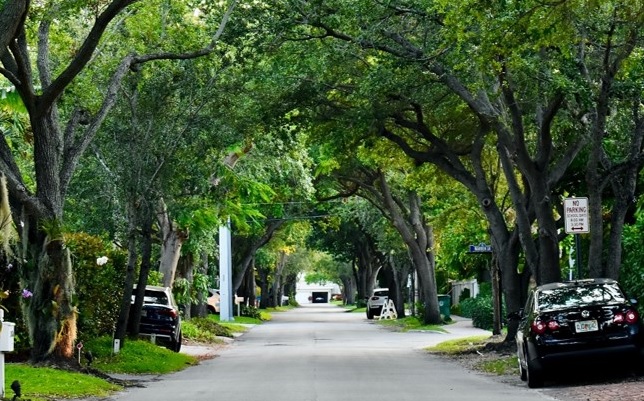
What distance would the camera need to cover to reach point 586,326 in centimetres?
1622

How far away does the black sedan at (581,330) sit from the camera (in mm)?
16125

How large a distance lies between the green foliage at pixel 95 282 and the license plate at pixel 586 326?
30.3 ft

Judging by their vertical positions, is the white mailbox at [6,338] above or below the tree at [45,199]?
below


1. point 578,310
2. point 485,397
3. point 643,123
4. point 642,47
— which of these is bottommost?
point 485,397

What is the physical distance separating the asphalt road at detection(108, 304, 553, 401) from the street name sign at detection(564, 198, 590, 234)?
2833 millimetres

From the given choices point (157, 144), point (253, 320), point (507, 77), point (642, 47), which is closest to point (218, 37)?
point (157, 144)

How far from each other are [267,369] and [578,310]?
25.8ft

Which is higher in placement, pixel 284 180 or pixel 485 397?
pixel 284 180

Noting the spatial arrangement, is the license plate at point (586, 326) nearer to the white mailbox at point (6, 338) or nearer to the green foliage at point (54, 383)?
the green foliage at point (54, 383)

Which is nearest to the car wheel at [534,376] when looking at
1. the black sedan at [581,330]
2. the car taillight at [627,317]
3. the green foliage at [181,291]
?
the black sedan at [581,330]

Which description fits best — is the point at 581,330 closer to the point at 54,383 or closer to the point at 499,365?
the point at 499,365

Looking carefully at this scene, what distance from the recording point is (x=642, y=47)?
60.3 ft

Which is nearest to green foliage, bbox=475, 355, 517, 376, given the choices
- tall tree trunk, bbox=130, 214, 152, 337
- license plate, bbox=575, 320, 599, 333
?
license plate, bbox=575, 320, 599, 333

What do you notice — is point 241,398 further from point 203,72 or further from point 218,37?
point 203,72
